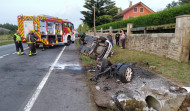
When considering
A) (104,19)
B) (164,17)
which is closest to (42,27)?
(164,17)

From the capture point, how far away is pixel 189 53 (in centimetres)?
668

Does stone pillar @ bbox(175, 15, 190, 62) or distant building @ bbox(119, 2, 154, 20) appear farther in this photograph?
distant building @ bbox(119, 2, 154, 20)

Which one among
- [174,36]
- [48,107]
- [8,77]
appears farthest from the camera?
[174,36]

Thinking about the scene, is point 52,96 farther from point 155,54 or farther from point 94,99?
point 155,54

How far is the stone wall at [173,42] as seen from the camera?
21.6ft

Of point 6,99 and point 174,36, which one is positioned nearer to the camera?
point 6,99

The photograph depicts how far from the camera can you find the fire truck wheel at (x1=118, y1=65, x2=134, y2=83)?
14.8 ft

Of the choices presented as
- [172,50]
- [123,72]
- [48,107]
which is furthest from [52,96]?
[172,50]

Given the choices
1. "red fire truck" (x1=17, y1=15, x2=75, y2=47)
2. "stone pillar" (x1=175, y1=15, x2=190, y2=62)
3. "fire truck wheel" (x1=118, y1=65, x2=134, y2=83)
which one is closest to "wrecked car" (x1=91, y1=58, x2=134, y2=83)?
"fire truck wheel" (x1=118, y1=65, x2=134, y2=83)

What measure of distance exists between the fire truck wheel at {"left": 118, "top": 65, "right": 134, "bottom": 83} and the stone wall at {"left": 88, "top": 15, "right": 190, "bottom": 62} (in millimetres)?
3538

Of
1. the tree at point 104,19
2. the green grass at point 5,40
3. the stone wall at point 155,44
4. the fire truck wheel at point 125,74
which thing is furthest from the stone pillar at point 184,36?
the tree at point 104,19

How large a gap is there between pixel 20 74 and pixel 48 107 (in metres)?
3.15

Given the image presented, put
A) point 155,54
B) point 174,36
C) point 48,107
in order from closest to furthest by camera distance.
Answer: point 48,107
point 174,36
point 155,54

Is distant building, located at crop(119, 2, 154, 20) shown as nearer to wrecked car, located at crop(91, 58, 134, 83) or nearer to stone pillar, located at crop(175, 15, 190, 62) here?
stone pillar, located at crop(175, 15, 190, 62)
